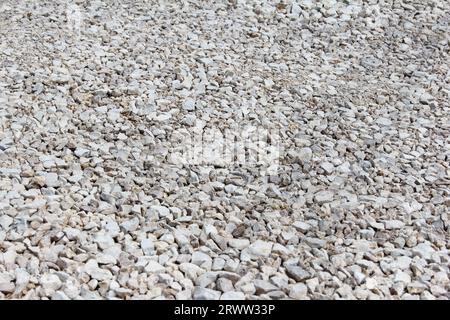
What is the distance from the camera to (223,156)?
3730 millimetres

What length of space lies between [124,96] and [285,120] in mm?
1246

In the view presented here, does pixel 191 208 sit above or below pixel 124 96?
below

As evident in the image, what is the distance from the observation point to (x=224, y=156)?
373 centimetres

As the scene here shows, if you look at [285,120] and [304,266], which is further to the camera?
[285,120]

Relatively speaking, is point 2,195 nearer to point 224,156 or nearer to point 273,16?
point 224,156

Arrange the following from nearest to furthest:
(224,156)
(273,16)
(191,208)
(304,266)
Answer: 1. (304,266)
2. (191,208)
3. (224,156)
4. (273,16)

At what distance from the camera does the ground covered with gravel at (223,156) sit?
2873 mm

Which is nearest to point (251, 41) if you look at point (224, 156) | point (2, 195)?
point (224, 156)

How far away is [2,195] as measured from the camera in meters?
3.33

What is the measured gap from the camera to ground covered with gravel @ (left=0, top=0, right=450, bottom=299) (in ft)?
9.43

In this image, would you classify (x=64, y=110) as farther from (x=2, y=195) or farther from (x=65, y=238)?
(x=65, y=238)
